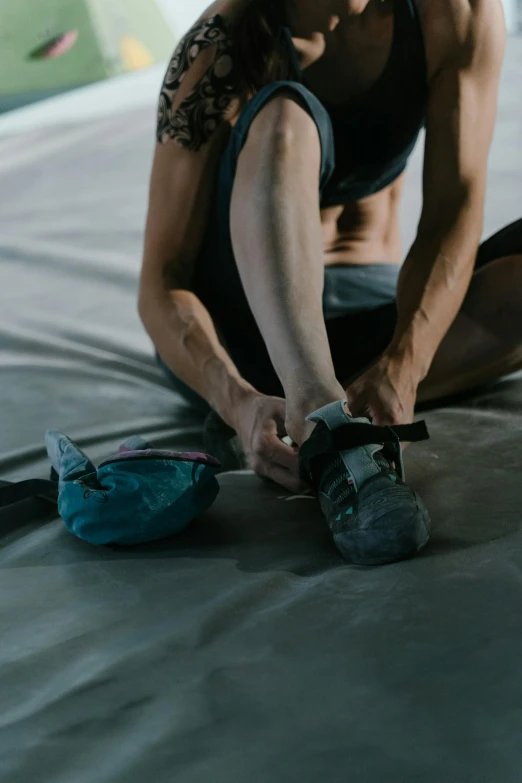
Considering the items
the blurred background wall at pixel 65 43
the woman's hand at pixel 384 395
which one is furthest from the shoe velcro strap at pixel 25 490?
the blurred background wall at pixel 65 43

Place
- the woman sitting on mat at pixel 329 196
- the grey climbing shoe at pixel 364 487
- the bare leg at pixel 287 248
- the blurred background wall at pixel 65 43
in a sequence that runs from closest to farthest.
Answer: the grey climbing shoe at pixel 364 487
the bare leg at pixel 287 248
the woman sitting on mat at pixel 329 196
the blurred background wall at pixel 65 43

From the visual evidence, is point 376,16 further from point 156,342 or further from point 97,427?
point 97,427

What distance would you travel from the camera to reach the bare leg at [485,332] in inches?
45.1

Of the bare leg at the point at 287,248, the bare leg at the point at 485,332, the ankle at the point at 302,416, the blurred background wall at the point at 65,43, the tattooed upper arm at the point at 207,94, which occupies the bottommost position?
the bare leg at the point at 485,332

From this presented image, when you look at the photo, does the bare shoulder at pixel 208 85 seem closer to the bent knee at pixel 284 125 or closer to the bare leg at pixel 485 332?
the bent knee at pixel 284 125

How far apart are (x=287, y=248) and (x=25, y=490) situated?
371 millimetres

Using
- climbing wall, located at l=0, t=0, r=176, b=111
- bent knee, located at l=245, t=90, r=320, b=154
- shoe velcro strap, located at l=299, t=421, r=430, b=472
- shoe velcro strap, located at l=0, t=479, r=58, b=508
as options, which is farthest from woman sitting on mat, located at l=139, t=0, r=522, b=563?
climbing wall, located at l=0, t=0, r=176, b=111

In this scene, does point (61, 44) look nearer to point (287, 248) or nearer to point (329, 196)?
point (329, 196)

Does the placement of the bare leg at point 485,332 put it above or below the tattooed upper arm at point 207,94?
below

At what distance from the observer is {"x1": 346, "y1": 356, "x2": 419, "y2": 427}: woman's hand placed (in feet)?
3.09

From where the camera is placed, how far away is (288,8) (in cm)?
120

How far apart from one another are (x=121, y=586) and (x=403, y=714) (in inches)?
11.8

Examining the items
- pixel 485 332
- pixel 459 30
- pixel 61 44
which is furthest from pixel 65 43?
pixel 485 332

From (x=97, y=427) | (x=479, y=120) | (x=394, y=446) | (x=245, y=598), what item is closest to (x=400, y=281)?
(x=479, y=120)
